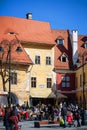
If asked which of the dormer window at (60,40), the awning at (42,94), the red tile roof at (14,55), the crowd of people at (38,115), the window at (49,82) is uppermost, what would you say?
the dormer window at (60,40)

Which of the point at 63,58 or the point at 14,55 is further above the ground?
the point at 63,58

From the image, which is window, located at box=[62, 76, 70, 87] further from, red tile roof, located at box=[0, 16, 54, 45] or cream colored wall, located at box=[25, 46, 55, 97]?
red tile roof, located at box=[0, 16, 54, 45]

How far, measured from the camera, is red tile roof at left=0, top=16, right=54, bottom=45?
3416 cm

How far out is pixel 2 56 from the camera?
2888 centimetres

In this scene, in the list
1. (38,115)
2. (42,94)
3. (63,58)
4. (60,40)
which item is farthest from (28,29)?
(38,115)

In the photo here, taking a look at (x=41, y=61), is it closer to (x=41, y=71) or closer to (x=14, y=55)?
(x=41, y=71)

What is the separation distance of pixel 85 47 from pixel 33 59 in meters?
6.18

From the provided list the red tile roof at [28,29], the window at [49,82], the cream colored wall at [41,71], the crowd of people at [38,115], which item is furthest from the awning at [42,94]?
the crowd of people at [38,115]

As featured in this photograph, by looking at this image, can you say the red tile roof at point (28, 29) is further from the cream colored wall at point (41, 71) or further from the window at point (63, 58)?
the window at point (63, 58)

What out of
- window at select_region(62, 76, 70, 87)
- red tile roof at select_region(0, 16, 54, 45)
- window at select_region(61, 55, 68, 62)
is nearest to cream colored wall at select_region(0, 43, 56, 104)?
red tile roof at select_region(0, 16, 54, 45)

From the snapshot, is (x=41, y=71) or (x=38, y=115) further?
(x=41, y=71)

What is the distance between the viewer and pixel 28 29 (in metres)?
35.8

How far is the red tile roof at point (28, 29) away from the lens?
34.2m

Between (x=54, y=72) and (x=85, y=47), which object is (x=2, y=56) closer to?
(x=54, y=72)
